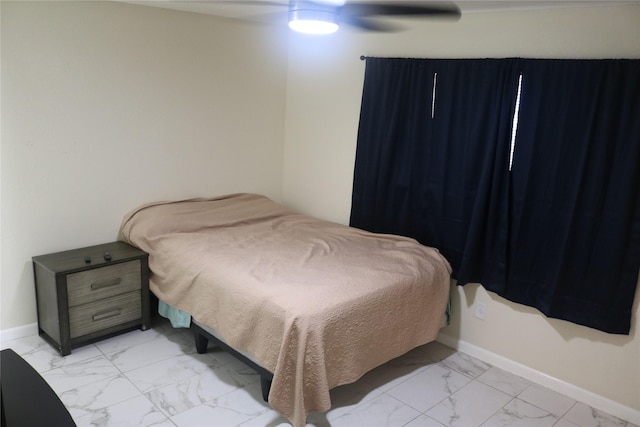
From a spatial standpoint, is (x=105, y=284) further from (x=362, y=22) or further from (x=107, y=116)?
(x=362, y=22)

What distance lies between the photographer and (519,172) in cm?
269

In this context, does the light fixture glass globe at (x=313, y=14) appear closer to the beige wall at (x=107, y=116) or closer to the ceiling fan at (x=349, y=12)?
the ceiling fan at (x=349, y=12)

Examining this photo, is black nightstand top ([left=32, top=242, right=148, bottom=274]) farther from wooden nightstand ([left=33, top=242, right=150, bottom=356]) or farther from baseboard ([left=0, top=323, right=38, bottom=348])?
baseboard ([left=0, top=323, right=38, bottom=348])

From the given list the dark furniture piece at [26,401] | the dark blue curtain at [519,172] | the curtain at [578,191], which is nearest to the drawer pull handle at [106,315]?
the dark furniture piece at [26,401]

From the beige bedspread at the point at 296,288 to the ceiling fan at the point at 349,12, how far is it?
1.20m

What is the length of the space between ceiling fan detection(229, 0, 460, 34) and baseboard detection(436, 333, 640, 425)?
2089 mm

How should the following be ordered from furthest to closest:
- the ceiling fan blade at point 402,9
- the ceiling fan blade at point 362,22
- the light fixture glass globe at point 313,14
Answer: the ceiling fan blade at point 362,22, the ceiling fan blade at point 402,9, the light fixture glass globe at point 313,14

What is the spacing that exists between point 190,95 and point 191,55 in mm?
281

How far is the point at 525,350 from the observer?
282 cm

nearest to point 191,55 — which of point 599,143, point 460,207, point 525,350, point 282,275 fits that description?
point 282,275

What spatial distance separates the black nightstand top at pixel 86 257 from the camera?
8.80 feet

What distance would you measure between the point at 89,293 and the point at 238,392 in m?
1.08

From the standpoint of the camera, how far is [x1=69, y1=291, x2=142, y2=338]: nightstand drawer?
2732 millimetres

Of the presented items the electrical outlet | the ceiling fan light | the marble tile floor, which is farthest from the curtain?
the ceiling fan light
